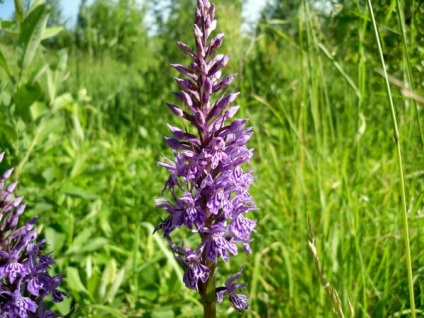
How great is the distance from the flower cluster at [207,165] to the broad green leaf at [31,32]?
657 mm

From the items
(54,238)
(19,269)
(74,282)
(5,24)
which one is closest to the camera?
(19,269)

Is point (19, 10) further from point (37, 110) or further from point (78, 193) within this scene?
point (78, 193)

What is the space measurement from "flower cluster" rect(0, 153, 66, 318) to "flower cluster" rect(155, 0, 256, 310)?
33 centimetres

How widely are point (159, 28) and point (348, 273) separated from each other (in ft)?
19.0

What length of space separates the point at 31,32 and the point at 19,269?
2.76 ft

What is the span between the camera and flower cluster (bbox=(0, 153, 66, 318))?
49.4 inches

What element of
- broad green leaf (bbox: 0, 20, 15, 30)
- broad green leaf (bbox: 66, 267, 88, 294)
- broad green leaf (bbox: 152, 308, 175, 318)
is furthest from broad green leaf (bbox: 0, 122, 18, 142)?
broad green leaf (bbox: 152, 308, 175, 318)

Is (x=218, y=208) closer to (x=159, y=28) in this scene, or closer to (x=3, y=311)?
(x=3, y=311)

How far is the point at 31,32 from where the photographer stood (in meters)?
1.76

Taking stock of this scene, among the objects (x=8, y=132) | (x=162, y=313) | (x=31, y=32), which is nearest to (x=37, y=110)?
(x=8, y=132)

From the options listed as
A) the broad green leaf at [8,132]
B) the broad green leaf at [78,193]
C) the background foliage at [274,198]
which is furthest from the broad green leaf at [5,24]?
the broad green leaf at [78,193]

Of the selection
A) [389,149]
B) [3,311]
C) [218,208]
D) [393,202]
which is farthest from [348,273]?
[389,149]

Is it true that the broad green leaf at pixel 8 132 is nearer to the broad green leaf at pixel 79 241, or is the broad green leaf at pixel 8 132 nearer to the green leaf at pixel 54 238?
the green leaf at pixel 54 238

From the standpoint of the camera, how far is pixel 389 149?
3.45 metres
